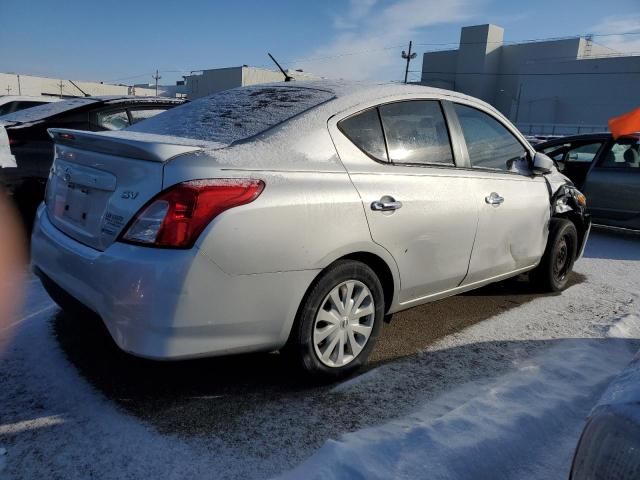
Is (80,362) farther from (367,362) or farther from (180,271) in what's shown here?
(367,362)

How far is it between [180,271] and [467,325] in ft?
8.06

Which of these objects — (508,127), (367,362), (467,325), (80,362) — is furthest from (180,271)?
(508,127)

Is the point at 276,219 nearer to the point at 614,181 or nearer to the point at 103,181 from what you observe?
the point at 103,181

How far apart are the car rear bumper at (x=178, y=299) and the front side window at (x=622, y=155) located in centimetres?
665

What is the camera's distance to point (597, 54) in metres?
67.6

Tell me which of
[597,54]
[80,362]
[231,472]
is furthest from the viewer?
[597,54]

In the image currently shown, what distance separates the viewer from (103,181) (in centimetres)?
247

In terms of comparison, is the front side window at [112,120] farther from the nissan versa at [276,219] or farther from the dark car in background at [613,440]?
the dark car in background at [613,440]

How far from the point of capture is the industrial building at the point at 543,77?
55.4 metres

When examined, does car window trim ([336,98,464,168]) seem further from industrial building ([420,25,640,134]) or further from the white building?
the white building

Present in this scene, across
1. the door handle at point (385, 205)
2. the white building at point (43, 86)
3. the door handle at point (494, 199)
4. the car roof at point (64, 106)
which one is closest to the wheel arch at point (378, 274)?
the door handle at point (385, 205)

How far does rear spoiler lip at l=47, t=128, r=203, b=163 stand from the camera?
229 cm

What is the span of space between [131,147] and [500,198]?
246cm

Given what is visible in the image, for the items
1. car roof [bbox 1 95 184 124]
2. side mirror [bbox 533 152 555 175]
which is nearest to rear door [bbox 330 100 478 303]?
side mirror [bbox 533 152 555 175]
